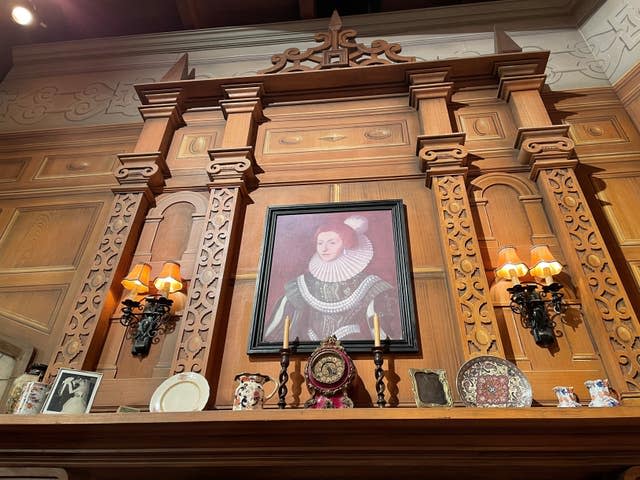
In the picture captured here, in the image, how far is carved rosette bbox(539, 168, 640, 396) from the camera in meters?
2.32

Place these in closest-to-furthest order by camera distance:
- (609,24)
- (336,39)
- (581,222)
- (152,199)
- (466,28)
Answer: (581,222), (152,199), (609,24), (336,39), (466,28)

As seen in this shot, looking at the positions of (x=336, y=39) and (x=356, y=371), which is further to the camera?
(x=336, y=39)

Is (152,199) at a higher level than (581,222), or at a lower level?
higher

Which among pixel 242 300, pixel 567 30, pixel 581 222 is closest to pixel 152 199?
pixel 242 300

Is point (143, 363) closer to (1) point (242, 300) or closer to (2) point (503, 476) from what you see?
(1) point (242, 300)

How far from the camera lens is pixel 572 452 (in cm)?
185

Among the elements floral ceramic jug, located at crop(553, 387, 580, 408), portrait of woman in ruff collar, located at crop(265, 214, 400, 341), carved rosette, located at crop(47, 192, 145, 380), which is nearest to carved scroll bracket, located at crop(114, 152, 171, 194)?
carved rosette, located at crop(47, 192, 145, 380)

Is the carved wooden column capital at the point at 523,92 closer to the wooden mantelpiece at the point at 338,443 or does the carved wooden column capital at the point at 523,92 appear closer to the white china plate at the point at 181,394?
the wooden mantelpiece at the point at 338,443

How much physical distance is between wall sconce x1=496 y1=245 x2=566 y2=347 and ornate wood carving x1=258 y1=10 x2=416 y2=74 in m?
2.35

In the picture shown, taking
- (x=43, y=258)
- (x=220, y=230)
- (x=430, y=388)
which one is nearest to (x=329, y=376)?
(x=430, y=388)

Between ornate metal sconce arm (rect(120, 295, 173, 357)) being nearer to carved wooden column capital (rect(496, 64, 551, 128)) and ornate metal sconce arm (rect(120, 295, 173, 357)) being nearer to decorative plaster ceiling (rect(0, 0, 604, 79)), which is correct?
carved wooden column capital (rect(496, 64, 551, 128))

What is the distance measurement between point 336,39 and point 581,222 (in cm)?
299

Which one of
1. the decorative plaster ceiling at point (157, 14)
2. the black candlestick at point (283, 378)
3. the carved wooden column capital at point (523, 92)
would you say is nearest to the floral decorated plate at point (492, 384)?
the black candlestick at point (283, 378)

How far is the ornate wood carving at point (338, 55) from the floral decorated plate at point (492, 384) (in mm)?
2976
